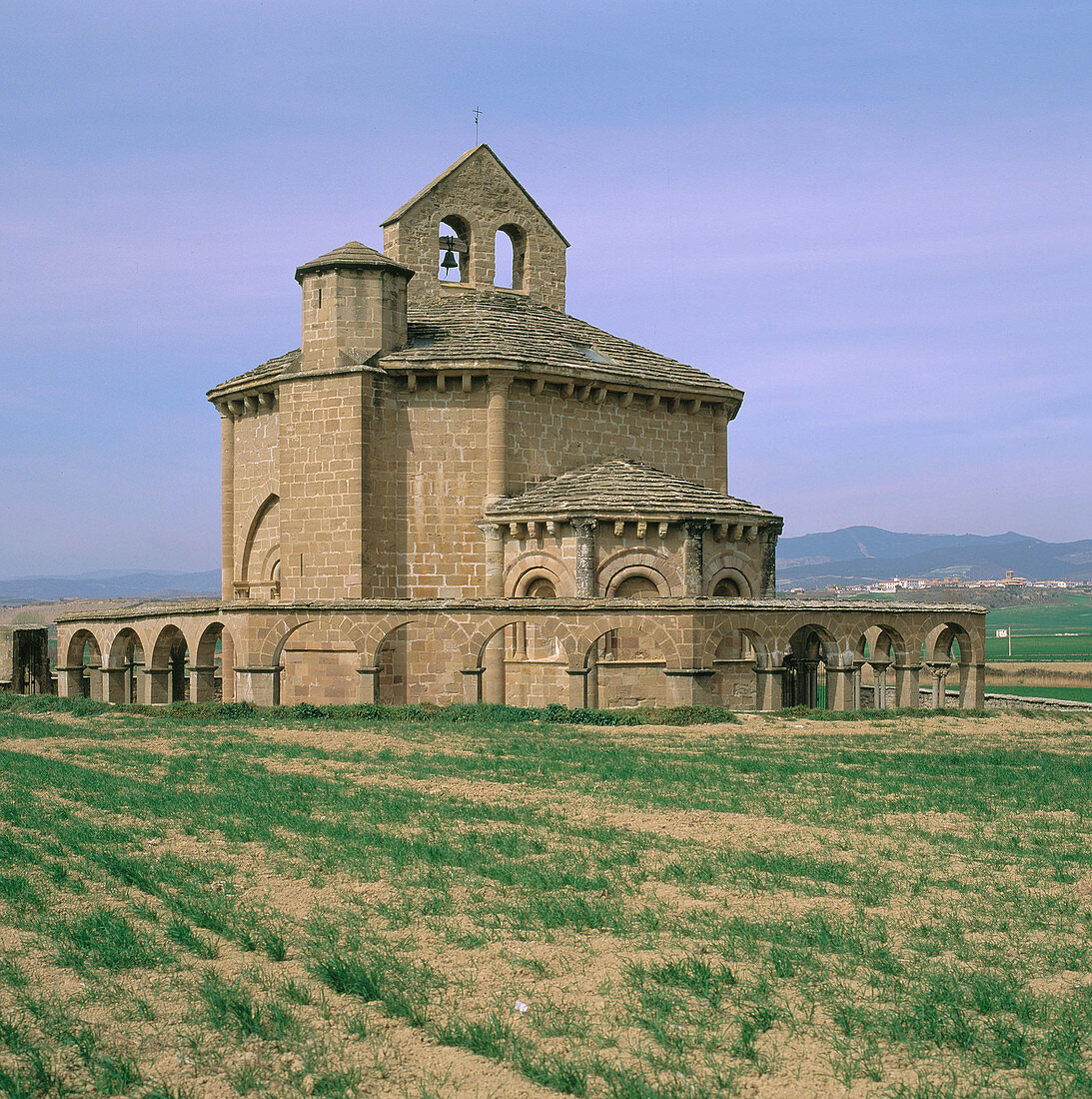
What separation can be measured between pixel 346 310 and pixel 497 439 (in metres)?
4.31

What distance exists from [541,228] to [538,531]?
10.9 metres

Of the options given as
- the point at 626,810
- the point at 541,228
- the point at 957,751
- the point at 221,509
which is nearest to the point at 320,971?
the point at 626,810

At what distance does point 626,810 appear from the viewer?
11648mm

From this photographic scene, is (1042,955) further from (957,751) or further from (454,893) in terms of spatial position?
(957,751)

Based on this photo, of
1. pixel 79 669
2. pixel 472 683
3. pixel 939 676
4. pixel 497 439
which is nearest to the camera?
pixel 472 683

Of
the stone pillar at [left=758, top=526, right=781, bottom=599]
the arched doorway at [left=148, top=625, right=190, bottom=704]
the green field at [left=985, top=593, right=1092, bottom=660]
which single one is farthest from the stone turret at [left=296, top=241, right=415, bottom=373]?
the green field at [left=985, top=593, right=1092, bottom=660]

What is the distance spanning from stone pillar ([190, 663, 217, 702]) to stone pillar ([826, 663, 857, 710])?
12.5 m

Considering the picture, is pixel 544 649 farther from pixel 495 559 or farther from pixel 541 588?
pixel 495 559

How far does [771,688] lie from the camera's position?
22.3 meters

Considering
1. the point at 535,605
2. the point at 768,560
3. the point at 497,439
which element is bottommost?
the point at 535,605

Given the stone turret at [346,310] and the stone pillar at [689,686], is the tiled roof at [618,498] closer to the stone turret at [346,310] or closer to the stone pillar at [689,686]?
the stone pillar at [689,686]

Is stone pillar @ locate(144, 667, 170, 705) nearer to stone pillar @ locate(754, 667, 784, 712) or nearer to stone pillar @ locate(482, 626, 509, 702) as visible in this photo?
stone pillar @ locate(482, 626, 509, 702)

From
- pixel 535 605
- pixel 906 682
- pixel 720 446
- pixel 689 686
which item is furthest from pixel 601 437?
pixel 906 682

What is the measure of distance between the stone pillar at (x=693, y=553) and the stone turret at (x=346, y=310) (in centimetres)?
774
